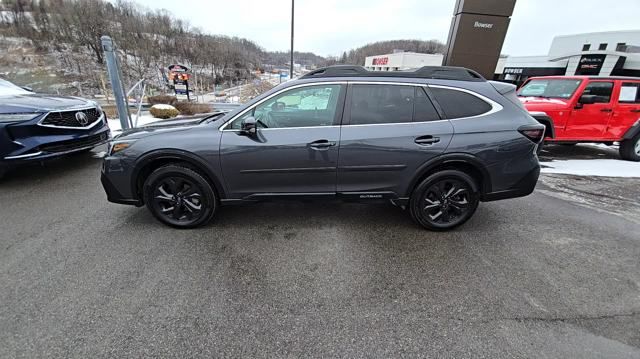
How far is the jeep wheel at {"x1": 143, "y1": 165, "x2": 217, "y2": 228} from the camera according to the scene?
2.97 metres

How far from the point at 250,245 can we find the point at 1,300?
188 cm

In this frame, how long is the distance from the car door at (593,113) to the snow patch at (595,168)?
26.4 inches

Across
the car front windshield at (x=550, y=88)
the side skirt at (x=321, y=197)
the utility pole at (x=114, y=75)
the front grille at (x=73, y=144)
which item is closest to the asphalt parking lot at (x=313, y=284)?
the side skirt at (x=321, y=197)

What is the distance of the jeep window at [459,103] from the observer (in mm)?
2943

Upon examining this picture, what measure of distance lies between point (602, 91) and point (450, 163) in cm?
602

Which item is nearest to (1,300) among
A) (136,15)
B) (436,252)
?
(436,252)

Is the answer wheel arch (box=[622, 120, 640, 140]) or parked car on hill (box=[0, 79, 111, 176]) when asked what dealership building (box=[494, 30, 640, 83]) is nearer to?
wheel arch (box=[622, 120, 640, 140])

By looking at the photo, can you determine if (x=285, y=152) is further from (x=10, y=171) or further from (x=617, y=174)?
(x=617, y=174)

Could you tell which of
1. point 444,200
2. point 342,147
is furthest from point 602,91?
point 342,147

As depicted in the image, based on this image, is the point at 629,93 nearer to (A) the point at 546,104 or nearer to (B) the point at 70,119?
(A) the point at 546,104

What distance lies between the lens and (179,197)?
3.09 meters

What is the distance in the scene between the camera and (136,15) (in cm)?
6300

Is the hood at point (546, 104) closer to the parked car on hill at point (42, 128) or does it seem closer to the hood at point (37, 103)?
the parked car on hill at point (42, 128)

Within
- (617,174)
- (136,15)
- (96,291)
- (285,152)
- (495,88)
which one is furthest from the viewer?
(136,15)
